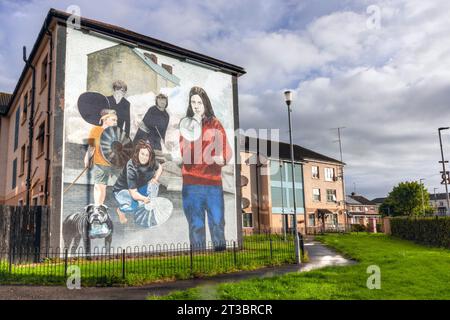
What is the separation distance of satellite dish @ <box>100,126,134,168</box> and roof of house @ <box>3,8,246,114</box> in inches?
201

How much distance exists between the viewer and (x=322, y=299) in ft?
27.7

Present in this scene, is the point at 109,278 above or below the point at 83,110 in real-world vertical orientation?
below

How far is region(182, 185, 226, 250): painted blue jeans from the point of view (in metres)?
21.2

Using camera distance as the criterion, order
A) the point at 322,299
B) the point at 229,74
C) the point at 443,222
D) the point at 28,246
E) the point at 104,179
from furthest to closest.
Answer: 1. the point at 229,74
2. the point at 443,222
3. the point at 104,179
4. the point at 28,246
5. the point at 322,299

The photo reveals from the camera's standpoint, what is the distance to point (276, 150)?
1801 inches

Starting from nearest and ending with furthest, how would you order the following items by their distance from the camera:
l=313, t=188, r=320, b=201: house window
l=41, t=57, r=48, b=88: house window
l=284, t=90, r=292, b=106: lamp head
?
l=284, t=90, r=292, b=106: lamp head
l=41, t=57, r=48, b=88: house window
l=313, t=188, r=320, b=201: house window

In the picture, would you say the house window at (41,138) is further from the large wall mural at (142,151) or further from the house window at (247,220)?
the house window at (247,220)

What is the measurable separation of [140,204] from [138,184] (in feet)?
3.33

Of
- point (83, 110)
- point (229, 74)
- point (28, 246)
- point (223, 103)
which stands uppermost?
point (229, 74)

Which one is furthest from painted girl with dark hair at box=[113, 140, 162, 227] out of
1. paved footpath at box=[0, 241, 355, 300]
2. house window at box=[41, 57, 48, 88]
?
paved footpath at box=[0, 241, 355, 300]

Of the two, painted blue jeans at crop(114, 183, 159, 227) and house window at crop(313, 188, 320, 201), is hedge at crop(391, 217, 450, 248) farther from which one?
painted blue jeans at crop(114, 183, 159, 227)
